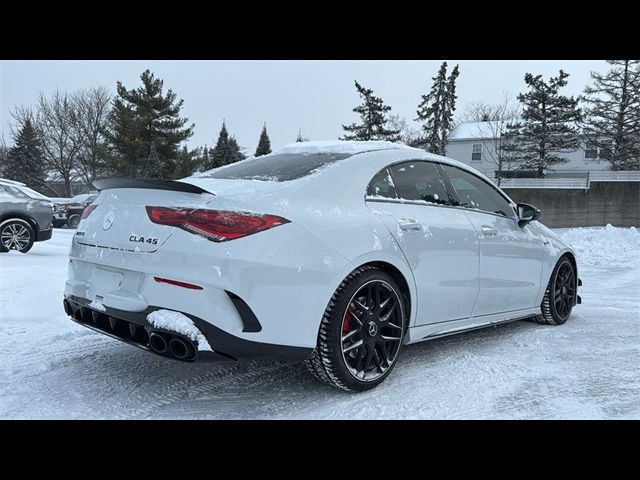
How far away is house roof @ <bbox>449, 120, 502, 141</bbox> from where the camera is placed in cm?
3656

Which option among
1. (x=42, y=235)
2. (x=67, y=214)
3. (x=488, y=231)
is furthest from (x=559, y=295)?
(x=67, y=214)

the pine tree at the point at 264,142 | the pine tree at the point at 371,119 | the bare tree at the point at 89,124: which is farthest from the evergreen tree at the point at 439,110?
the bare tree at the point at 89,124

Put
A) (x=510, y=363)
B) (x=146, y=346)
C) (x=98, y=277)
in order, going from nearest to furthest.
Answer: (x=146, y=346), (x=98, y=277), (x=510, y=363)

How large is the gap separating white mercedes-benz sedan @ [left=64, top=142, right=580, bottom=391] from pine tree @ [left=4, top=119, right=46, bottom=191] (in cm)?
4395

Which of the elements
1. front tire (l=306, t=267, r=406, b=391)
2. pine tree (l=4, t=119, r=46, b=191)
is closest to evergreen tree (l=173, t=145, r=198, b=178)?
pine tree (l=4, t=119, r=46, b=191)

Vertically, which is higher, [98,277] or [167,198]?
Result: [167,198]

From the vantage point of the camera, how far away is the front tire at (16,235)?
401 inches

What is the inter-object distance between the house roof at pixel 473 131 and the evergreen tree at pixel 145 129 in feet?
66.3

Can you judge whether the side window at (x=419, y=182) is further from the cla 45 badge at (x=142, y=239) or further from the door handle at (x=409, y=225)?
the cla 45 badge at (x=142, y=239)

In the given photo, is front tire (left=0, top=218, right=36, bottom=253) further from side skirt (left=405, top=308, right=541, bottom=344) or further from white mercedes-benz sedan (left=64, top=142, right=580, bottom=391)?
side skirt (left=405, top=308, right=541, bottom=344)
